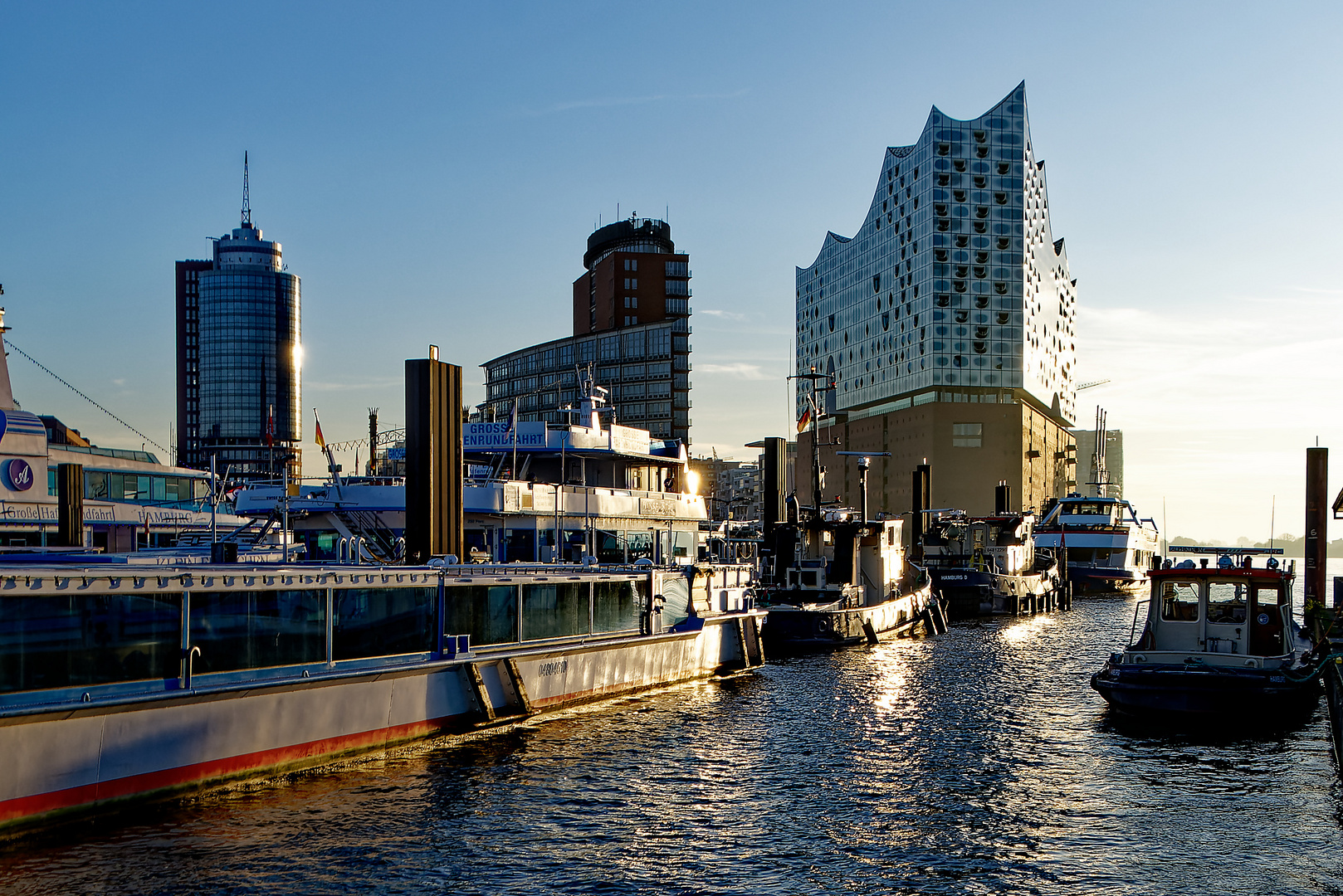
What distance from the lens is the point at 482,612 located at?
74.1 ft

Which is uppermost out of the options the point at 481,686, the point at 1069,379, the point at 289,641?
the point at 1069,379

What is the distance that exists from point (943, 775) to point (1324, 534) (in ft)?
85.6

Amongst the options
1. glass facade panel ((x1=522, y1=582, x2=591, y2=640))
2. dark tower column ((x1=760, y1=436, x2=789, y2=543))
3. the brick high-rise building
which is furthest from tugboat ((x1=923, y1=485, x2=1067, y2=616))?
the brick high-rise building

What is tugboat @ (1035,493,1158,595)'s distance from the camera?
301 feet

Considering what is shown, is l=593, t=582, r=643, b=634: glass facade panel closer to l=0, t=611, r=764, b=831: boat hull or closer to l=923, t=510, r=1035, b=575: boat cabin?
l=0, t=611, r=764, b=831: boat hull

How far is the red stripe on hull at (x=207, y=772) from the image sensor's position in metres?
14.3

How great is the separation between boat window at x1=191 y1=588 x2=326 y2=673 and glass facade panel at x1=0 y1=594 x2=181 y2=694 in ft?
1.65

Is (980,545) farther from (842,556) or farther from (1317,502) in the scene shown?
(1317,502)

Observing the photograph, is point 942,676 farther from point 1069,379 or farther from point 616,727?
point 1069,379

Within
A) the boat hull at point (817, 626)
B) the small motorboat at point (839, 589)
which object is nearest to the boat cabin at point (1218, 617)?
the boat hull at point (817, 626)

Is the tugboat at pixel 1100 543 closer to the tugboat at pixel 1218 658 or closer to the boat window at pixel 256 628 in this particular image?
the tugboat at pixel 1218 658

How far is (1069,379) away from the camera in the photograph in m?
178

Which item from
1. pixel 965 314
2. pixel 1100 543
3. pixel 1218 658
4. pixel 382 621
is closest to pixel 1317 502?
pixel 1218 658

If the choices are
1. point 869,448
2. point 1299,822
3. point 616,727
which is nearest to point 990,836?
point 1299,822
